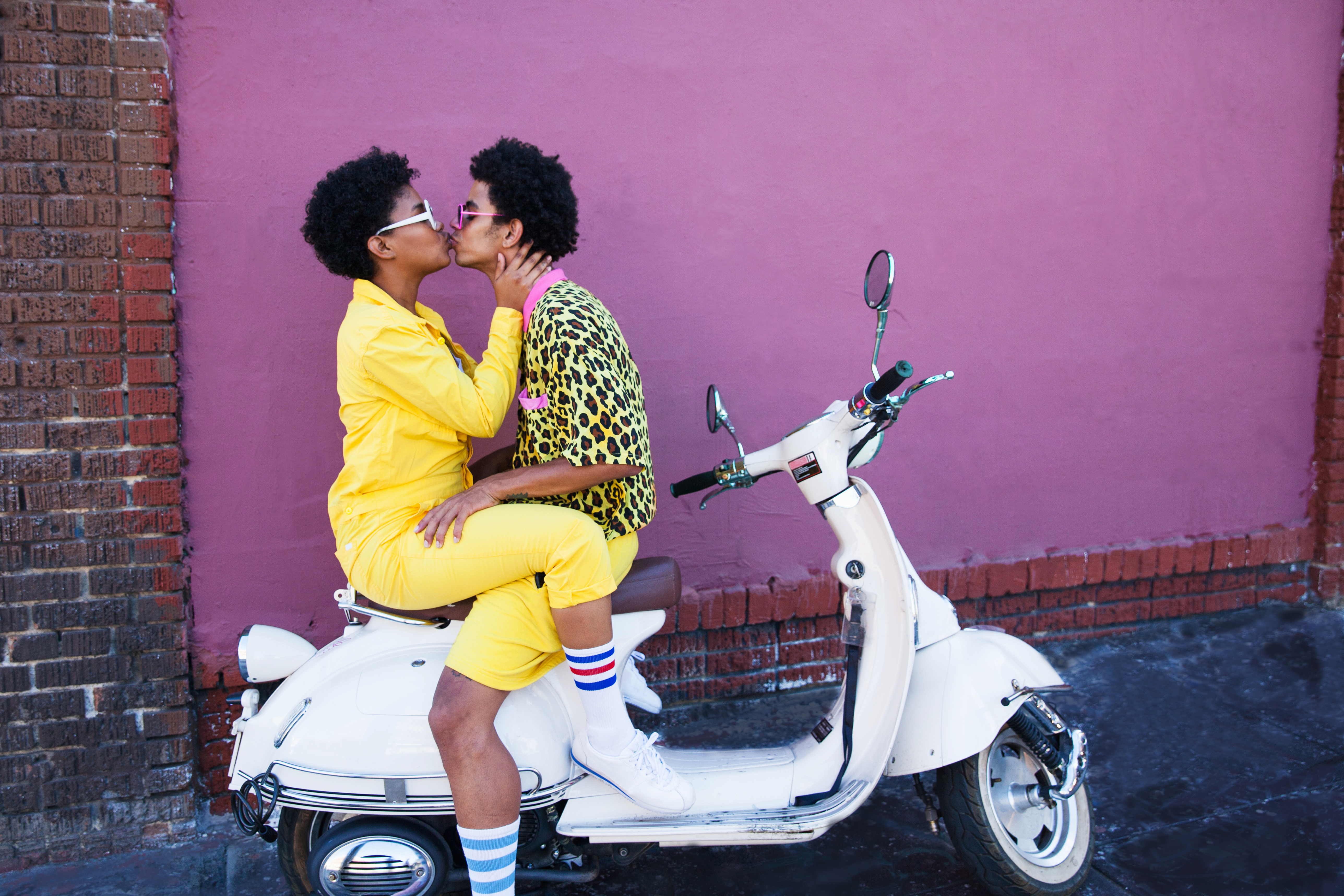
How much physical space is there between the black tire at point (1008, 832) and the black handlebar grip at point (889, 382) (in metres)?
0.98

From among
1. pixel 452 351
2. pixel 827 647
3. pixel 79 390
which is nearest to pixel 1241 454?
pixel 827 647

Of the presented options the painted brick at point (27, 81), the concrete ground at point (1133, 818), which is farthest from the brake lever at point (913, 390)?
the painted brick at point (27, 81)

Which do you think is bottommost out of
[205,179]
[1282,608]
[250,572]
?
[1282,608]

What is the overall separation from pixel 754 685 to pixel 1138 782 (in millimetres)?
1390

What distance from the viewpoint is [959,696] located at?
246 centimetres

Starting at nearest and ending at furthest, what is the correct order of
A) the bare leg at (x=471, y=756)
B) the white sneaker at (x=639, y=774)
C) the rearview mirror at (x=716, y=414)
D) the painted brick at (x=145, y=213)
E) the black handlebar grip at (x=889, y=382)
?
the black handlebar grip at (x=889, y=382)
the bare leg at (x=471, y=756)
the white sneaker at (x=639, y=774)
the rearview mirror at (x=716, y=414)
the painted brick at (x=145, y=213)

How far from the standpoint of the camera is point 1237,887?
2660 millimetres

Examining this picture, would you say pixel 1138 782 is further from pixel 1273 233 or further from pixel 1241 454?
pixel 1273 233

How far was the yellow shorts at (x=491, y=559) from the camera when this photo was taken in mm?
2252

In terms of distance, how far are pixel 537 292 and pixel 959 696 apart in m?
1.55

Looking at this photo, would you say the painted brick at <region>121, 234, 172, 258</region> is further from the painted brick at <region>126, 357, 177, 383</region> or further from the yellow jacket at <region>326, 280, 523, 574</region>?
the yellow jacket at <region>326, 280, 523, 574</region>

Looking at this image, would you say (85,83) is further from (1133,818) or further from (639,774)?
(1133,818)

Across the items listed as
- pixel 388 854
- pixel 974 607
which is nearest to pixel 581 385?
pixel 388 854

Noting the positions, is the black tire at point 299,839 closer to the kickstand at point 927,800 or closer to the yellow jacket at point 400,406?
the yellow jacket at point 400,406
